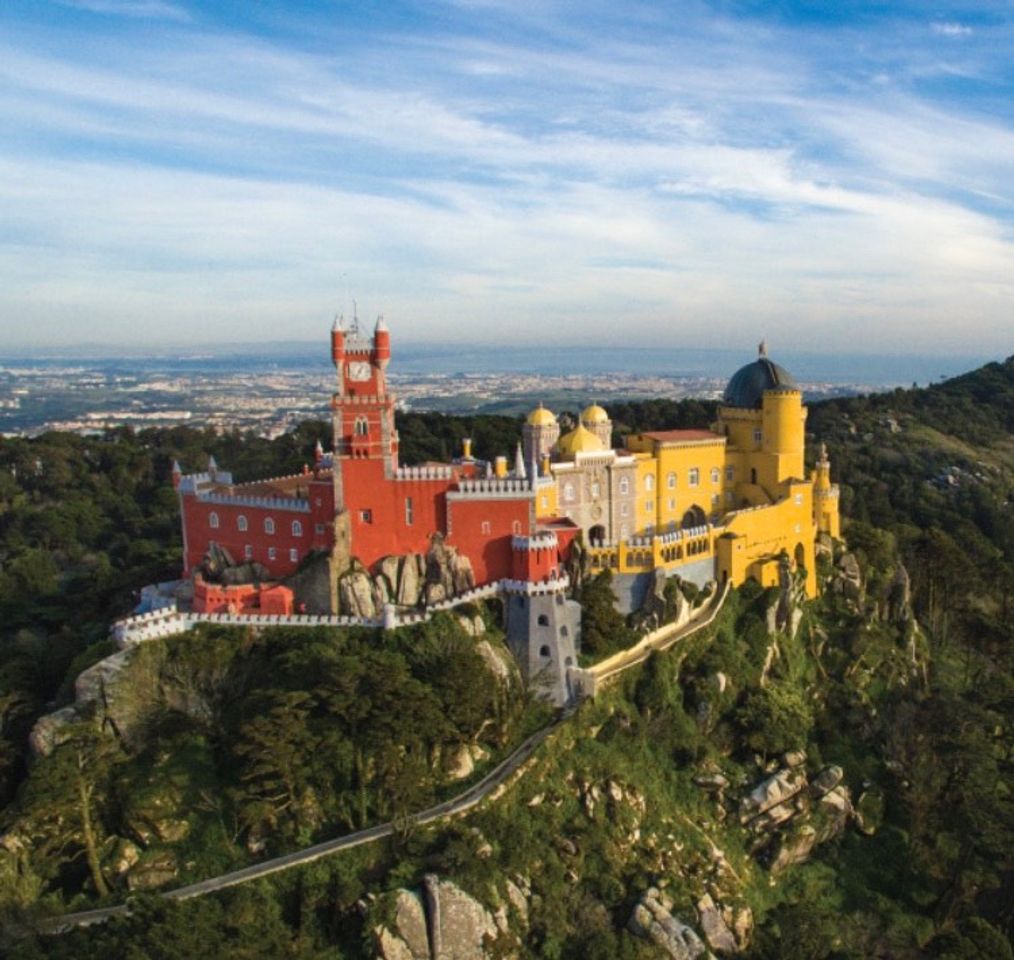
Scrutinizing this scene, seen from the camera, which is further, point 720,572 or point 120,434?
point 120,434

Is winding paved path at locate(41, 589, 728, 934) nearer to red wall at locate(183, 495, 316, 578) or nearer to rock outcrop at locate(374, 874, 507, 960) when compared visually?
rock outcrop at locate(374, 874, 507, 960)

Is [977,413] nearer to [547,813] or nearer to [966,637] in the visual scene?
[966,637]

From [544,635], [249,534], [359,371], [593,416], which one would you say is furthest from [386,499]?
[593,416]

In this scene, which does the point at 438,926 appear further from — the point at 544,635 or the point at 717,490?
the point at 717,490

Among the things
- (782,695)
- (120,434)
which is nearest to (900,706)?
(782,695)

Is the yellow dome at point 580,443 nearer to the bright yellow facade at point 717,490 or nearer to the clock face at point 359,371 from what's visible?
the bright yellow facade at point 717,490


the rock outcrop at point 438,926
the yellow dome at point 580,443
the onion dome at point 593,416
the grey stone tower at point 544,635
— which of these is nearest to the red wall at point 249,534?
the grey stone tower at point 544,635

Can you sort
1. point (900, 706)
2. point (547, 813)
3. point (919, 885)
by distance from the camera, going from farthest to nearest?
1. point (900, 706)
2. point (919, 885)
3. point (547, 813)
